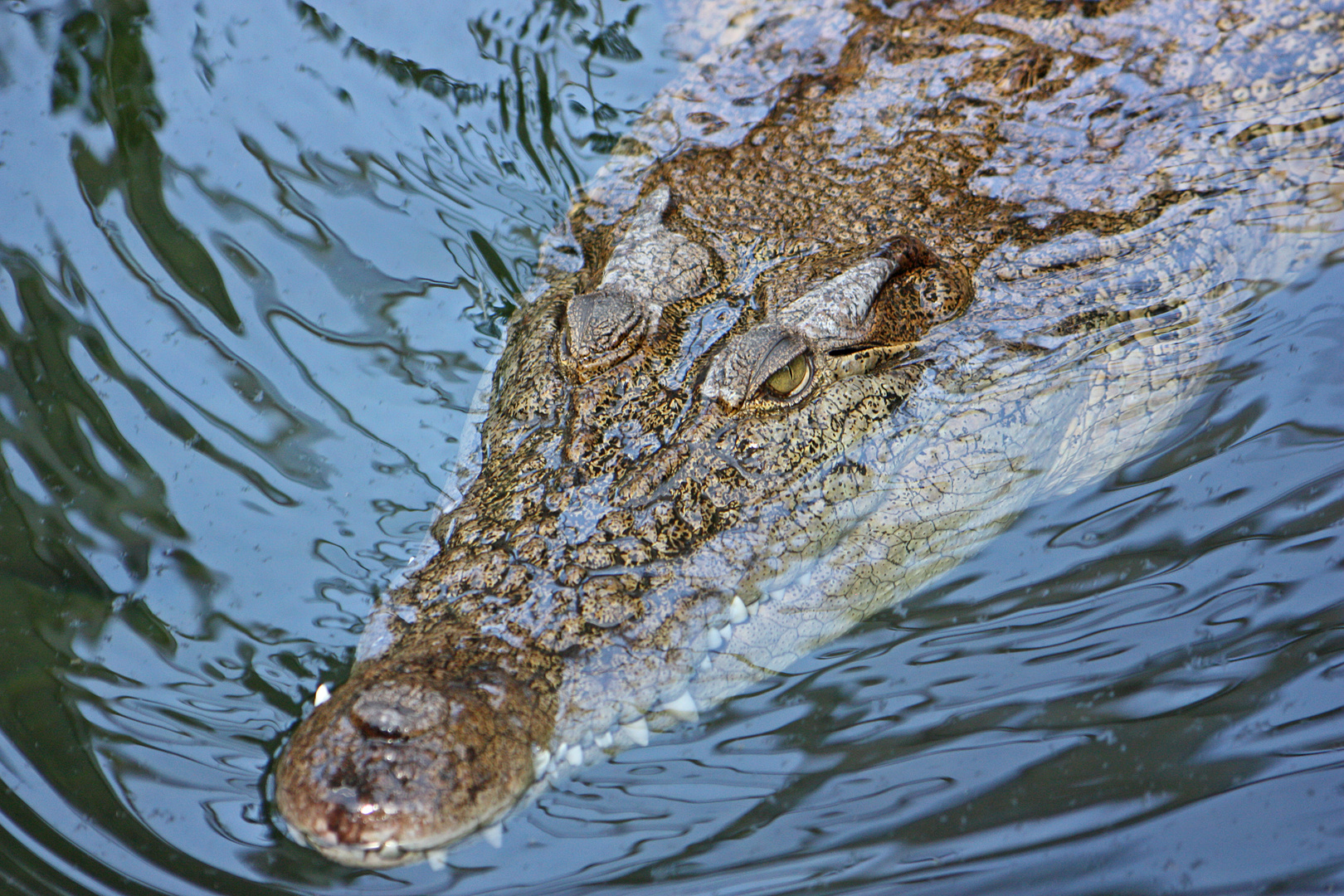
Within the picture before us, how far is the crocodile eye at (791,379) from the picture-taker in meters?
3.23

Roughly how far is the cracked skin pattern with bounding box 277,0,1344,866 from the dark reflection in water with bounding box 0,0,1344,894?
29cm

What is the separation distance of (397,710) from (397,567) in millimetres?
1194

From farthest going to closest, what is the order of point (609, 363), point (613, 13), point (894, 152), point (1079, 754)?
point (613, 13)
point (894, 152)
point (609, 363)
point (1079, 754)

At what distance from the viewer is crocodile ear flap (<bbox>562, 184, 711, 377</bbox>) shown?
11.0ft

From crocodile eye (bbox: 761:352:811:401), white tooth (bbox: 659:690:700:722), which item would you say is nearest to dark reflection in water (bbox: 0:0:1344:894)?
white tooth (bbox: 659:690:700:722)

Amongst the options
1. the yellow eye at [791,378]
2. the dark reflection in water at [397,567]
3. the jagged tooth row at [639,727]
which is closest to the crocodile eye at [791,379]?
the yellow eye at [791,378]

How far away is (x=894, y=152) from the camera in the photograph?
4.30m

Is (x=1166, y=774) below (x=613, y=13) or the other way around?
below

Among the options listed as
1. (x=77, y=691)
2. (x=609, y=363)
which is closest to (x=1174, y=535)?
(x=609, y=363)

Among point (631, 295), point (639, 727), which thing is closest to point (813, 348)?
point (631, 295)

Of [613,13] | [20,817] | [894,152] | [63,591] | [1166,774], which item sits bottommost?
[1166,774]

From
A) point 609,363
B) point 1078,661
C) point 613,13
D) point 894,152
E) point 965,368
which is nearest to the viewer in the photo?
point 1078,661

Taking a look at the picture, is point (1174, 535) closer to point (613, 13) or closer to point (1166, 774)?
point (1166, 774)

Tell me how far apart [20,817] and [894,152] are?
4036 mm
